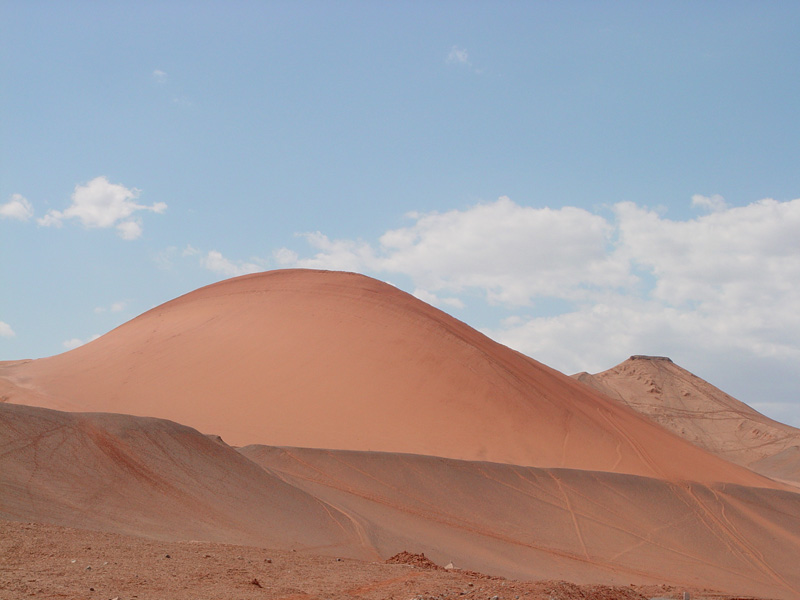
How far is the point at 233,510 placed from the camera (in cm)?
1372

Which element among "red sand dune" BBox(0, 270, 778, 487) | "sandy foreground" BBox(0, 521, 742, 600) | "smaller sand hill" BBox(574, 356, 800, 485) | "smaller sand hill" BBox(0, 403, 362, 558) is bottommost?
"sandy foreground" BBox(0, 521, 742, 600)

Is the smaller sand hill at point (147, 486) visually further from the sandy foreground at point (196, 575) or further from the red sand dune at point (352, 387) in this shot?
the red sand dune at point (352, 387)

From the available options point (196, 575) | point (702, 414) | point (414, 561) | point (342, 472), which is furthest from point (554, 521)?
point (702, 414)

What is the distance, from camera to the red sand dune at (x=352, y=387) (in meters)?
23.7

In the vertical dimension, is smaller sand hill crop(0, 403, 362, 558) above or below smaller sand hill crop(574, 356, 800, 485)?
below

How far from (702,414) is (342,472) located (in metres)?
65.7

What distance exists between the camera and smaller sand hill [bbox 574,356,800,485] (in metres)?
68.0

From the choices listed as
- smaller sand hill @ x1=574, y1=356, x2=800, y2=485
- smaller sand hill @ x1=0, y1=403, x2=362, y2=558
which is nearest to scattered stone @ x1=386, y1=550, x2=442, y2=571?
smaller sand hill @ x1=0, y1=403, x2=362, y2=558

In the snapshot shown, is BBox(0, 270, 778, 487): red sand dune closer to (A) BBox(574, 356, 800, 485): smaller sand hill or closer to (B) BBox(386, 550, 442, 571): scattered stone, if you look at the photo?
(B) BBox(386, 550, 442, 571): scattered stone

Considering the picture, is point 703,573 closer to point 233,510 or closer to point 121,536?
point 233,510

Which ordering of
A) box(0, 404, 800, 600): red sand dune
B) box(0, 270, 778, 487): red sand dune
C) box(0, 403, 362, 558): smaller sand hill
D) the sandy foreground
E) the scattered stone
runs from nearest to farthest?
the sandy foreground < the scattered stone < box(0, 403, 362, 558): smaller sand hill < box(0, 404, 800, 600): red sand dune < box(0, 270, 778, 487): red sand dune

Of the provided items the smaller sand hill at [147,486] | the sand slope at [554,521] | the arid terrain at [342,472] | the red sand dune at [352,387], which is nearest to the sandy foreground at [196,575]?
the arid terrain at [342,472]

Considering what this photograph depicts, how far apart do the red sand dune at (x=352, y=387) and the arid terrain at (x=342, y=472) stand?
11cm

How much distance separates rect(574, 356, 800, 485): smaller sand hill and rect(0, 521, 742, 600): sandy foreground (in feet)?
201
